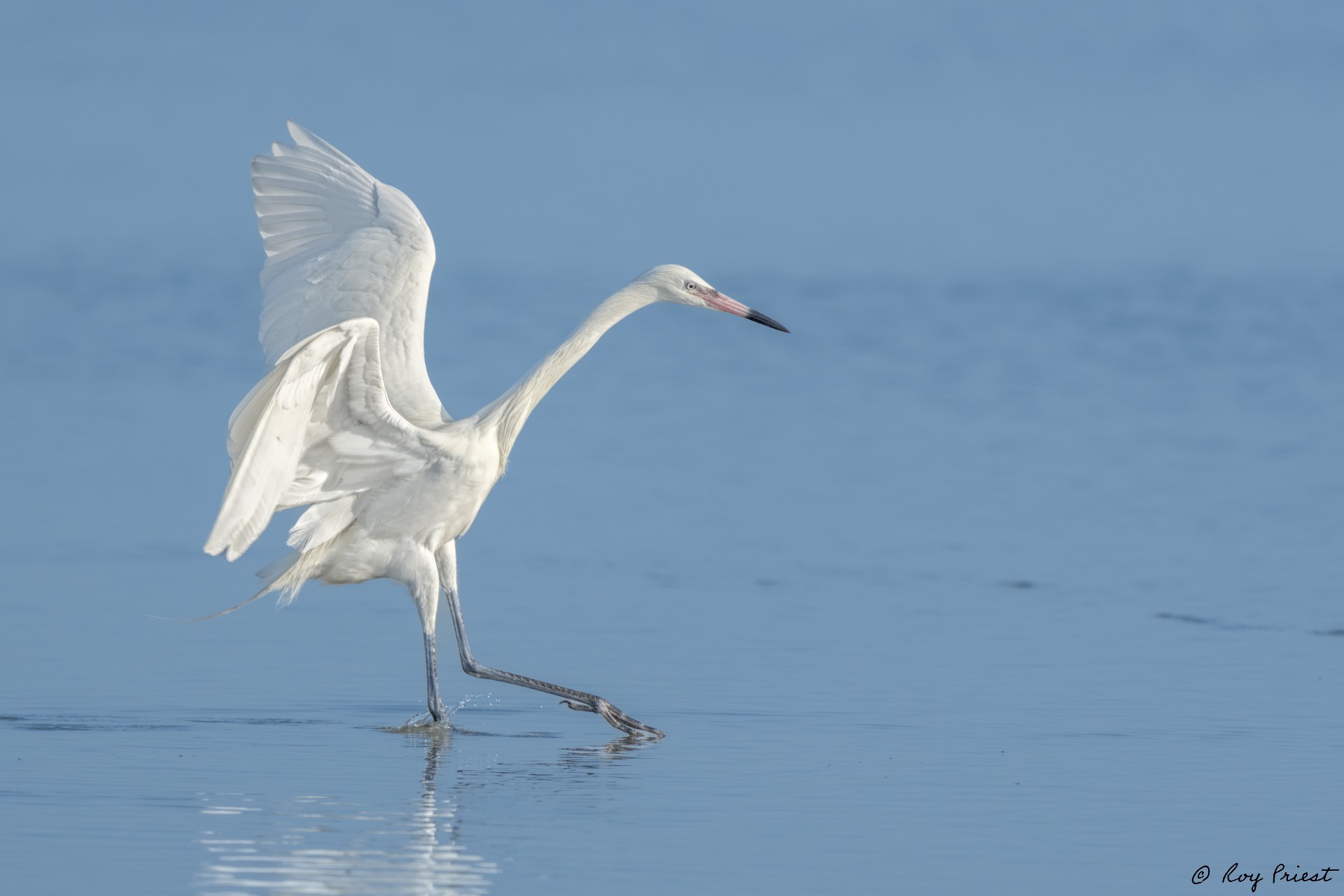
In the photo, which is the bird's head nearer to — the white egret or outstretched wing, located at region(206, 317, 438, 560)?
the white egret

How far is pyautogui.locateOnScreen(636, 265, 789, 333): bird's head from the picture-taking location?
10.7 metres

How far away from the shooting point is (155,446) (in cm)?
1861

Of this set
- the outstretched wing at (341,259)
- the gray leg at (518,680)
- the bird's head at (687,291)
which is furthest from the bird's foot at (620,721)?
the bird's head at (687,291)

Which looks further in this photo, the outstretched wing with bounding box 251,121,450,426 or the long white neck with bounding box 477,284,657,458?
the outstretched wing with bounding box 251,121,450,426

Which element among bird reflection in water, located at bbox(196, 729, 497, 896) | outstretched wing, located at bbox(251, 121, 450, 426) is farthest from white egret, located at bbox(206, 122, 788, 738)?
bird reflection in water, located at bbox(196, 729, 497, 896)

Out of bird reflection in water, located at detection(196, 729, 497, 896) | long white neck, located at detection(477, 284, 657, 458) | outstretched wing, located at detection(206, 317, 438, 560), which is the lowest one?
bird reflection in water, located at detection(196, 729, 497, 896)

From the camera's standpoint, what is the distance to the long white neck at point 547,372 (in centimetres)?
1037

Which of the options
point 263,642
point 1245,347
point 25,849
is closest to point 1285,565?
point 263,642

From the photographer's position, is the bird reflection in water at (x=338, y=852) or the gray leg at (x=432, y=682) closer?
the bird reflection in water at (x=338, y=852)

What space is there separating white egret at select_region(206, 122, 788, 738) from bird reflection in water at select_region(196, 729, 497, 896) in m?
1.58

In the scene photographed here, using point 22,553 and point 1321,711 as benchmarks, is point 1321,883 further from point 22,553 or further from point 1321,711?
point 22,553

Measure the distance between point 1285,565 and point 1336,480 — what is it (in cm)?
361

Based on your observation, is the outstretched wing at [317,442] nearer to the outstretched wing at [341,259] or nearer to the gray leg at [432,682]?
the outstretched wing at [341,259]

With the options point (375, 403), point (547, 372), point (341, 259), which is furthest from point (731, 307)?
point (375, 403)
